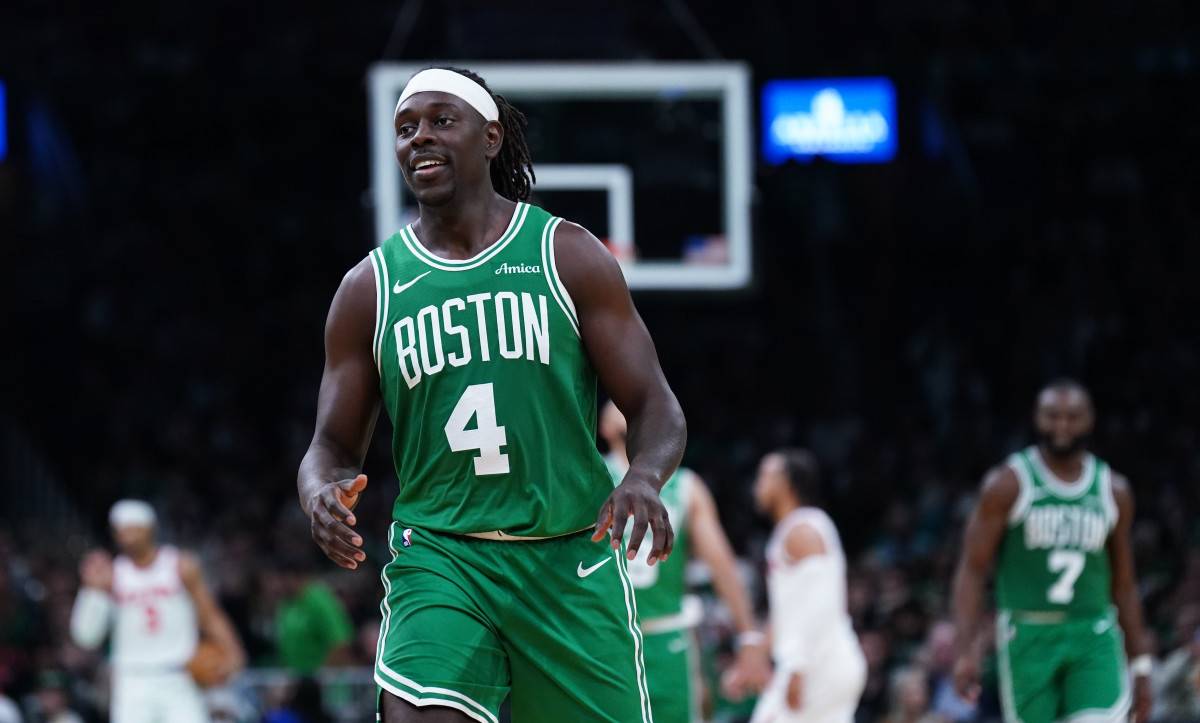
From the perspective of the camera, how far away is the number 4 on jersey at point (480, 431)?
3.67 m

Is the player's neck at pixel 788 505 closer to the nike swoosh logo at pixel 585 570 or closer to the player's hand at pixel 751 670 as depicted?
the player's hand at pixel 751 670

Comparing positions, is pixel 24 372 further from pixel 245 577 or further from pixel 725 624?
pixel 725 624

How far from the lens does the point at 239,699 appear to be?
11.4m

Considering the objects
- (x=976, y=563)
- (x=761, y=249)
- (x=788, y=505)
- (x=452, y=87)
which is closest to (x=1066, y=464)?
(x=976, y=563)

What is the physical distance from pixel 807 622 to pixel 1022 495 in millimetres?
1500

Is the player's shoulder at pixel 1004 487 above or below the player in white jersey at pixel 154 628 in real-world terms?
above

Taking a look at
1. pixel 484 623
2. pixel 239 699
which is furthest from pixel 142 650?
pixel 484 623

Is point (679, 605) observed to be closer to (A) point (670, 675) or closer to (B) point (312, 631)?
(A) point (670, 675)

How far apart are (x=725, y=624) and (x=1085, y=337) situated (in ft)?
24.3

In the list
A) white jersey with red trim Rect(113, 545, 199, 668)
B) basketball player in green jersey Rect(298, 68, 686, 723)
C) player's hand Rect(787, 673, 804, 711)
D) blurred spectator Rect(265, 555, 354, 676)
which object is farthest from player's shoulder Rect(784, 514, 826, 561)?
blurred spectator Rect(265, 555, 354, 676)

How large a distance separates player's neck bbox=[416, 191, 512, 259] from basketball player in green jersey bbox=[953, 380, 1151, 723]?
356 centimetres

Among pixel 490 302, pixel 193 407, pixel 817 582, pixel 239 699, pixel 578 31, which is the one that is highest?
pixel 578 31

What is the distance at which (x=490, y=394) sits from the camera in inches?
145

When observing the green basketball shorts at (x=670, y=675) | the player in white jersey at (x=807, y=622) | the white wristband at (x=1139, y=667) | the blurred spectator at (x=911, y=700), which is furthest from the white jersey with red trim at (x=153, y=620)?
A: the white wristband at (x=1139, y=667)
